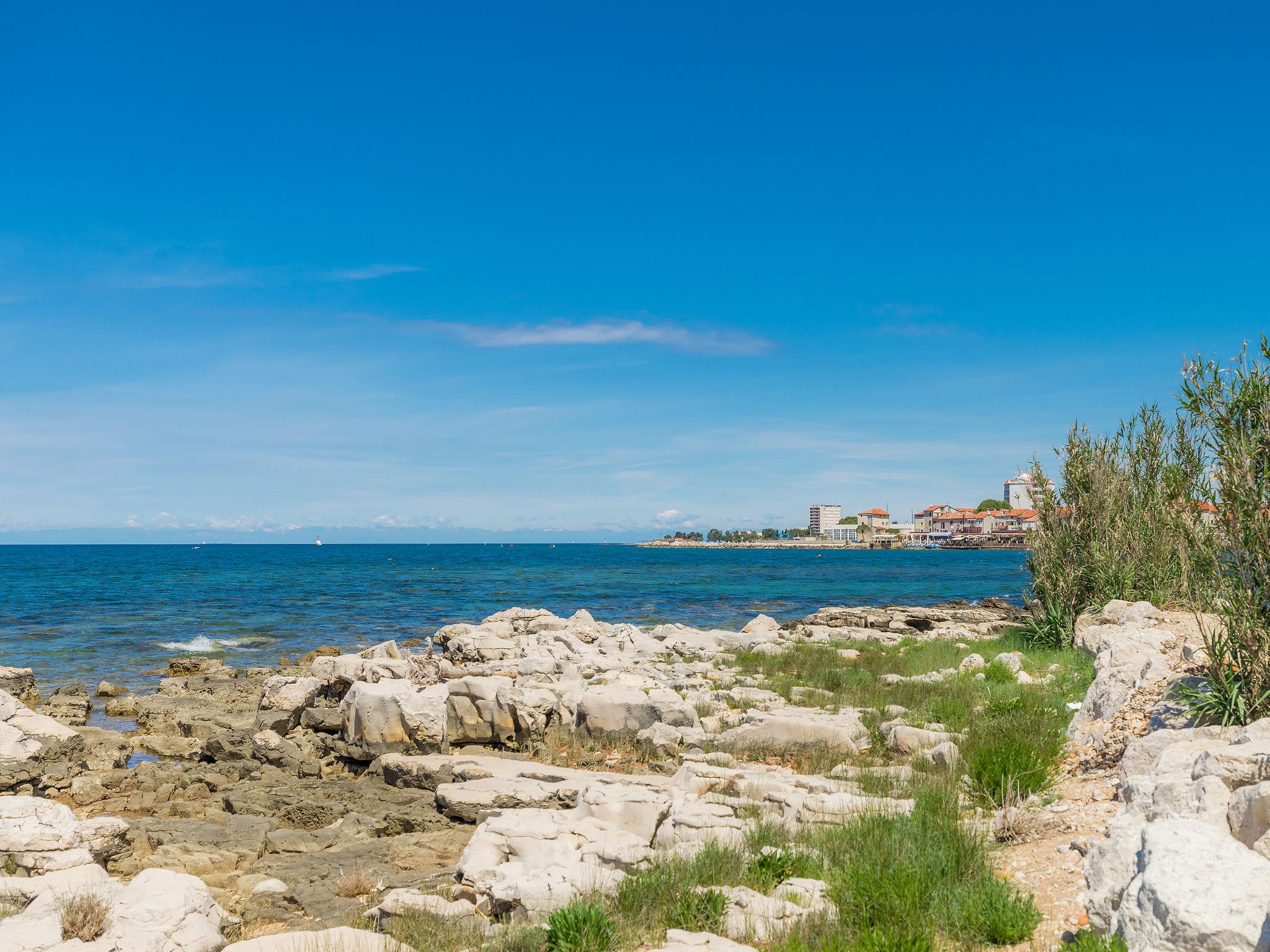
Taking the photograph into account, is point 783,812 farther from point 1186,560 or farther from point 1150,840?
point 1186,560

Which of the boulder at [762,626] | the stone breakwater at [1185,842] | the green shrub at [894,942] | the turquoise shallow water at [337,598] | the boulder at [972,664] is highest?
the stone breakwater at [1185,842]

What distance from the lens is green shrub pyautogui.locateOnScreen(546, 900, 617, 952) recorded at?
603cm

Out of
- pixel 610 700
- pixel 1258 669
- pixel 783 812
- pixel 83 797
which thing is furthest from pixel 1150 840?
pixel 83 797

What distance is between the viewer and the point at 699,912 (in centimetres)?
648

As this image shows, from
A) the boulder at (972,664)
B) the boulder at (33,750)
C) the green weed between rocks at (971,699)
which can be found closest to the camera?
the green weed between rocks at (971,699)

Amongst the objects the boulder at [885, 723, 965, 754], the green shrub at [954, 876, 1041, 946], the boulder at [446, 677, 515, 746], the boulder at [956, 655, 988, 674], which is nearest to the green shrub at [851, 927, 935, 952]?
the green shrub at [954, 876, 1041, 946]

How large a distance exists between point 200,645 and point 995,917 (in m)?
32.1

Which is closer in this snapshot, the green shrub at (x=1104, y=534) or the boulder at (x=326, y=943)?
the boulder at (x=326, y=943)

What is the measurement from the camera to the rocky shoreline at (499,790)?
634cm

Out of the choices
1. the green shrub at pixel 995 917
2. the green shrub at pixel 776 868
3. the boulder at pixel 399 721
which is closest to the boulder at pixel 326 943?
the green shrub at pixel 776 868

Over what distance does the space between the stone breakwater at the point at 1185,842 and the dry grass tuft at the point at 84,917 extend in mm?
7607

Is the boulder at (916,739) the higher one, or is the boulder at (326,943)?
the boulder at (916,739)

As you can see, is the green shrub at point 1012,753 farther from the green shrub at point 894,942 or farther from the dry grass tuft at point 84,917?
the dry grass tuft at point 84,917

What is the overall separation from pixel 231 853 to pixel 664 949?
657 centimetres
